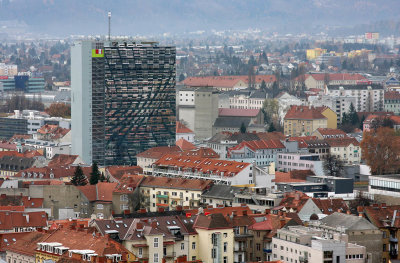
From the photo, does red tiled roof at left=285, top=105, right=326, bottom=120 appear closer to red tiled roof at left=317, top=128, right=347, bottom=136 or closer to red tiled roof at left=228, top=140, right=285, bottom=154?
red tiled roof at left=317, top=128, right=347, bottom=136

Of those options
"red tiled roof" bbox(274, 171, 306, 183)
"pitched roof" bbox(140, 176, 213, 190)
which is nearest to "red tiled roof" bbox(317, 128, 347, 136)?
"red tiled roof" bbox(274, 171, 306, 183)

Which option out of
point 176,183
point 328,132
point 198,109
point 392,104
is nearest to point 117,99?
point 328,132

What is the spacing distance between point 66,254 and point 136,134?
48.4 meters

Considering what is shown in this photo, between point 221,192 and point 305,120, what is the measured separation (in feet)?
177

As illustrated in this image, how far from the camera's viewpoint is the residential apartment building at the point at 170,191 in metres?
73.8

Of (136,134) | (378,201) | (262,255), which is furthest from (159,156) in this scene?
(262,255)

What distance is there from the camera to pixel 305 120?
4936 inches

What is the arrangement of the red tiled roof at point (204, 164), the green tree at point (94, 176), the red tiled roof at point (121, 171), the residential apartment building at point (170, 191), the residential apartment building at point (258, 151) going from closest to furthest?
the residential apartment building at point (170, 191) < the red tiled roof at point (204, 164) < the green tree at point (94, 176) < the red tiled roof at point (121, 171) < the residential apartment building at point (258, 151)

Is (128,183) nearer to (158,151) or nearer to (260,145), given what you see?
(158,151)

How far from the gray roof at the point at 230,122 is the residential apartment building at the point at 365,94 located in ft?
70.1

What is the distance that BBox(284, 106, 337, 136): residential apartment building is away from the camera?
125 metres

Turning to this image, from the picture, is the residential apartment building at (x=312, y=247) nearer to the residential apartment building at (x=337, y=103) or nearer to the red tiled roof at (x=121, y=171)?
the red tiled roof at (x=121, y=171)

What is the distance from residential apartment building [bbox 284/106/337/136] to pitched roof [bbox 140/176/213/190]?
47546 mm

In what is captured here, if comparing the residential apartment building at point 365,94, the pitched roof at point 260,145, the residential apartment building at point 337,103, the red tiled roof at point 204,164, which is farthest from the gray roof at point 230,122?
the red tiled roof at point 204,164
